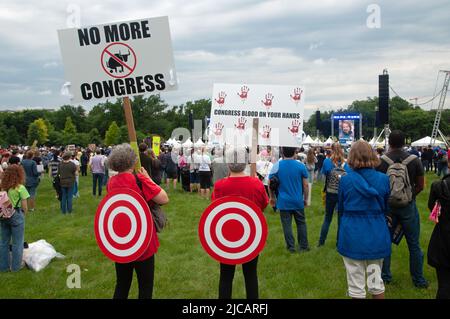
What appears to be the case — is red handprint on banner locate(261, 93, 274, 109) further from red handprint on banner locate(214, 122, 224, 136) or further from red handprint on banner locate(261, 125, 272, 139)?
red handprint on banner locate(214, 122, 224, 136)

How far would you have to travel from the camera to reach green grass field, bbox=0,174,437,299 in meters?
5.99

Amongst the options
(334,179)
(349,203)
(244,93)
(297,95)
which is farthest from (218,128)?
(349,203)

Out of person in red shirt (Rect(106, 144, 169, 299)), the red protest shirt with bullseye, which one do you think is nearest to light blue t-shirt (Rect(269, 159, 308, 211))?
the red protest shirt with bullseye

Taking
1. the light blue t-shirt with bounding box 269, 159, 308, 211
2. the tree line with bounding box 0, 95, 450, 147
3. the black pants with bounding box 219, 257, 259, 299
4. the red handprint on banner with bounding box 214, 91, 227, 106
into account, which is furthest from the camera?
the tree line with bounding box 0, 95, 450, 147

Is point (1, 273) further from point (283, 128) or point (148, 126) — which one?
point (148, 126)

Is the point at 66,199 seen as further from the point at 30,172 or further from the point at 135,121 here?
the point at 135,121

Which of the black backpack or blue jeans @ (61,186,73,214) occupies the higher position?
the black backpack

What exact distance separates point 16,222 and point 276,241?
4.61m

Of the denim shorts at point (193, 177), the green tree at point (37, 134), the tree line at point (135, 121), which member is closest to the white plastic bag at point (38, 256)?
the denim shorts at point (193, 177)

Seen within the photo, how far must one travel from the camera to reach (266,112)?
8406mm

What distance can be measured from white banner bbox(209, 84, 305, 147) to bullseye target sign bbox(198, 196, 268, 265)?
4.09 metres

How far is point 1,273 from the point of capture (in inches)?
279

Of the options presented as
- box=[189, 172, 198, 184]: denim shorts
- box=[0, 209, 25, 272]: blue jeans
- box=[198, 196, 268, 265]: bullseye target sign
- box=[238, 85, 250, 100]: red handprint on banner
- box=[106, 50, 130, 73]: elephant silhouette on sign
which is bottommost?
box=[189, 172, 198, 184]: denim shorts

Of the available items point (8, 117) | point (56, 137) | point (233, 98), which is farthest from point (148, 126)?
point (233, 98)
